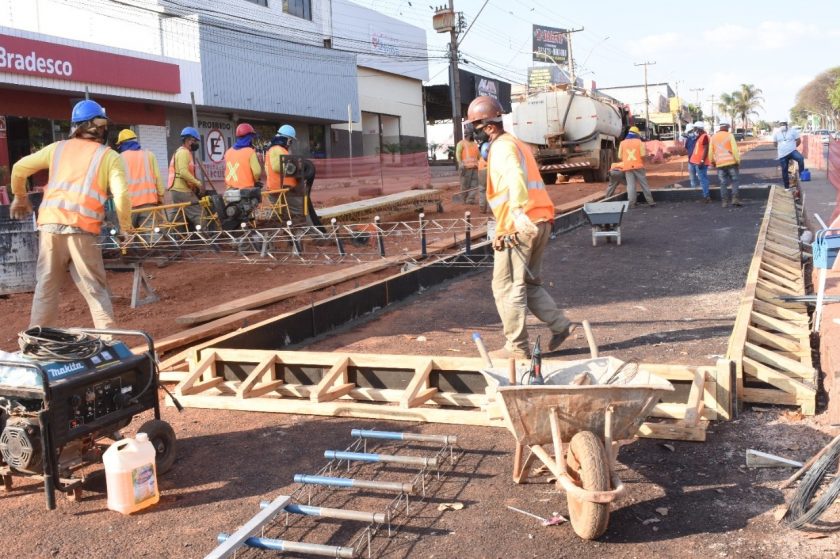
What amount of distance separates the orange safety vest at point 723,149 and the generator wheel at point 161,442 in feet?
47.3

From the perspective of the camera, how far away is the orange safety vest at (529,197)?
6.11 m

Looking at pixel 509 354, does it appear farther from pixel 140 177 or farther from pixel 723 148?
pixel 723 148

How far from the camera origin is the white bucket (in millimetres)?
4066

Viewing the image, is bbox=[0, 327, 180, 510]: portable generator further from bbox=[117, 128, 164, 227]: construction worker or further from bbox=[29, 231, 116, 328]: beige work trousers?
bbox=[117, 128, 164, 227]: construction worker

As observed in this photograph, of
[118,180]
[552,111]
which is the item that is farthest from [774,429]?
[552,111]

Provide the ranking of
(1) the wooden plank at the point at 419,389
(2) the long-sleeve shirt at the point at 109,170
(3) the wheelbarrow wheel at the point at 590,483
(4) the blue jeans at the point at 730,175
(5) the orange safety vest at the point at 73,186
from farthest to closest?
(4) the blue jeans at the point at 730,175
(2) the long-sleeve shirt at the point at 109,170
(5) the orange safety vest at the point at 73,186
(1) the wooden plank at the point at 419,389
(3) the wheelbarrow wheel at the point at 590,483

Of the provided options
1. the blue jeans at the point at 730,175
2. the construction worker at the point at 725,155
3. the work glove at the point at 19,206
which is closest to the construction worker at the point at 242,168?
the work glove at the point at 19,206

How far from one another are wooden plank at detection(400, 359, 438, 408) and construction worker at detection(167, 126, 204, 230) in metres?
6.78

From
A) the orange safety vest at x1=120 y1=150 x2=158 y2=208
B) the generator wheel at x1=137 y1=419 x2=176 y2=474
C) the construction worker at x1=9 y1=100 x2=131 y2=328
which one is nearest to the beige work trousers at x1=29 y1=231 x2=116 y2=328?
the construction worker at x1=9 y1=100 x2=131 y2=328

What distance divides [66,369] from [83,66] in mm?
19561

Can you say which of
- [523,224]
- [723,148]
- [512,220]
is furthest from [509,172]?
[723,148]

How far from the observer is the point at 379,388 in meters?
6.06

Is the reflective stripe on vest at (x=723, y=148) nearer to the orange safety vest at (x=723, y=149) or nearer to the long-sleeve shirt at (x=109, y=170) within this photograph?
the orange safety vest at (x=723, y=149)

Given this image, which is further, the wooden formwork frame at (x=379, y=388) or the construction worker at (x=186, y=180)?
the construction worker at (x=186, y=180)
